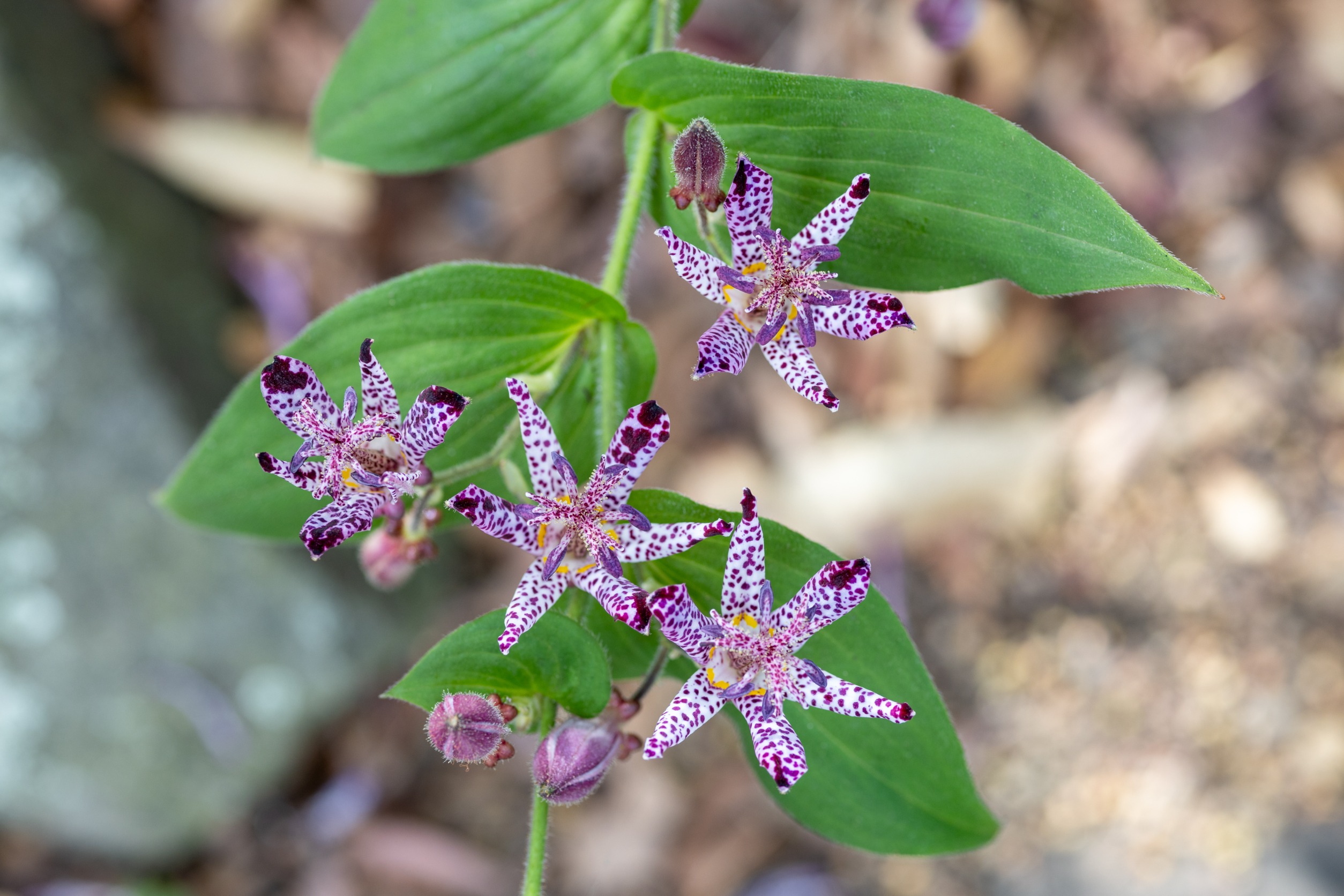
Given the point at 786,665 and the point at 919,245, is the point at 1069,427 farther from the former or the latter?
the point at 786,665

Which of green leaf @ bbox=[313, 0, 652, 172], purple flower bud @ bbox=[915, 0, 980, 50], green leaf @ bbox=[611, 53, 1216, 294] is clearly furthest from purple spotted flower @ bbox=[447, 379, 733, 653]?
purple flower bud @ bbox=[915, 0, 980, 50]

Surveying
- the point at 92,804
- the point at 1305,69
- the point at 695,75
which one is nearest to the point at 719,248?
the point at 695,75

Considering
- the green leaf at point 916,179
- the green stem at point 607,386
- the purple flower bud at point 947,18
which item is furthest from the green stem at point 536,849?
the purple flower bud at point 947,18

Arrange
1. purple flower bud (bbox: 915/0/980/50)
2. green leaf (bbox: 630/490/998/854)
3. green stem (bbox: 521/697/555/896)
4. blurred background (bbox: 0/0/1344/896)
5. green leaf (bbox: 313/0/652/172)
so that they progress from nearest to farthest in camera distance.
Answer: green stem (bbox: 521/697/555/896) → green leaf (bbox: 630/490/998/854) → green leaf (bbox: 313/0/652/172) → purple flower bud (bbox: 915/0/980/50) → blurred background (bbox: 0/0/1344/896)

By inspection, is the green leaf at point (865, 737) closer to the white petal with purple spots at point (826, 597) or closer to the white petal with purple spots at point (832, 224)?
the white petal with purple spots at point (826, 597)

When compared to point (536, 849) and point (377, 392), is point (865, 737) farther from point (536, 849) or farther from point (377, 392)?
point (377, 392)

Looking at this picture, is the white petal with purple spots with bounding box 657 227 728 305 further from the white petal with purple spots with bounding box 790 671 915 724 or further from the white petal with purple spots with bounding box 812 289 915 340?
the white petal with purple spots with bounding box 790 671 915 724
